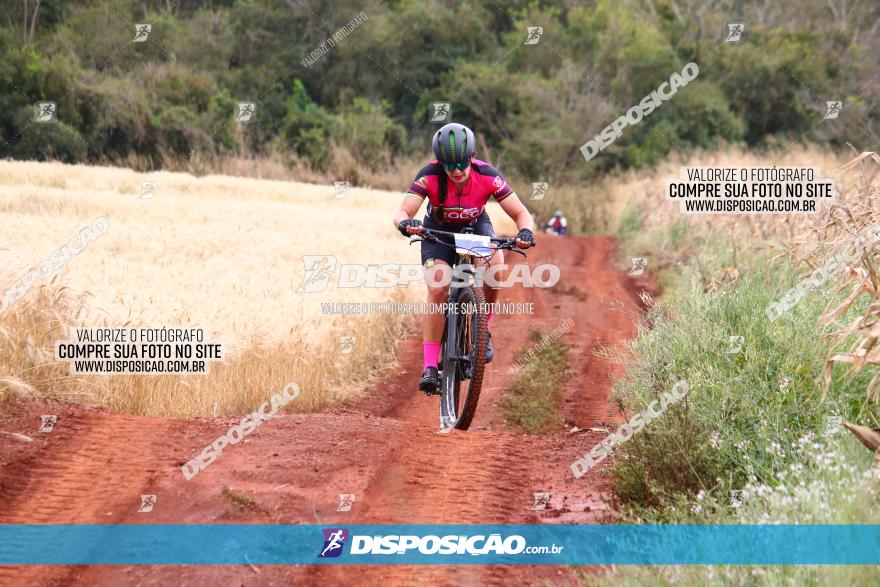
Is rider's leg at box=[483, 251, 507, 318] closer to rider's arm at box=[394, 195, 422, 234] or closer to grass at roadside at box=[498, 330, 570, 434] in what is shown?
rider's arm at box=[394, 195, 422, 234]

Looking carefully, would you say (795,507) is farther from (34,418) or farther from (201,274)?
(201,274)

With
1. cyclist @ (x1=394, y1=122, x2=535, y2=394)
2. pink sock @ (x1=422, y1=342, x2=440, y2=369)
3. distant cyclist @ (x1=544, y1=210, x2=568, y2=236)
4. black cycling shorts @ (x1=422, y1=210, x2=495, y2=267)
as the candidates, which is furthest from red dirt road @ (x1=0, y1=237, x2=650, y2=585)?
distant cyclist @ (x1=544, y1=210, x2=568, y2=236)

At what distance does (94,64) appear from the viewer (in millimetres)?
44688

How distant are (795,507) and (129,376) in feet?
20.2

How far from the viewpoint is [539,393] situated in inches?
442

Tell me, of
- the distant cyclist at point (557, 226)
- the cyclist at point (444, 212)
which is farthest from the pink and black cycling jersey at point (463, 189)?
the distant cyclist at point (557, 226)

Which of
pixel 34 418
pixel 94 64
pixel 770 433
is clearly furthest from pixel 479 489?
pixel 94 64

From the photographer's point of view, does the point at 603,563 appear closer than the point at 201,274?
Yes

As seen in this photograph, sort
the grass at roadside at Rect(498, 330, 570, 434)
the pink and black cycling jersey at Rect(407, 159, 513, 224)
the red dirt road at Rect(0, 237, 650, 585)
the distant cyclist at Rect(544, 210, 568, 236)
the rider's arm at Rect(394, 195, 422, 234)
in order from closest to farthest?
1. the red dirt road at Rect(0, 237, 650, 585)
2. the rider's arm at Rect(394, 195, 422, 234)
3. the pink and black cycling jersey at Rect(407, 159, 513, 224)
4. the grass at roadside at Rect(498, 330, 570, 434)
5. the distant cyclist at Rect(544, 210, 568, 236)

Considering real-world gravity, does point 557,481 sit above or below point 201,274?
below

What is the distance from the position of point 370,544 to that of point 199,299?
6047mm

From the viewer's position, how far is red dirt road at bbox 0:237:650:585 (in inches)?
215

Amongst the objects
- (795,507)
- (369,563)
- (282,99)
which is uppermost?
(282,99)

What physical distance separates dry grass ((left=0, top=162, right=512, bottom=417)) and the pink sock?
1.95 meters
